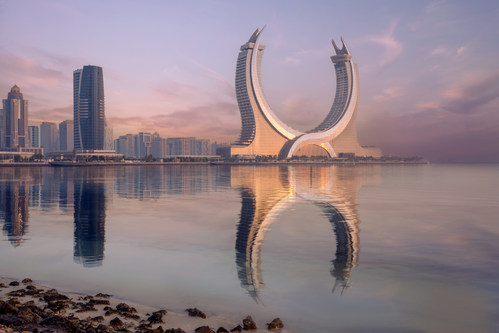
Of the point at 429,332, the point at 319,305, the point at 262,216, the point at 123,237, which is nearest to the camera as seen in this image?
the point at 429,332

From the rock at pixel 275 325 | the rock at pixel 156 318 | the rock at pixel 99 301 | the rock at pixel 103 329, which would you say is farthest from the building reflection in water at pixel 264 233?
the rock at pixel 103 329

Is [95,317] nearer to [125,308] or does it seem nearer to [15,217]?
[125,308]

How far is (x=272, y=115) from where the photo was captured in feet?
583

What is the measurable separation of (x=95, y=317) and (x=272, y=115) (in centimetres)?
17143

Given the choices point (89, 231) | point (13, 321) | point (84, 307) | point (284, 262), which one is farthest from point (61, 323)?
point (89, 231)

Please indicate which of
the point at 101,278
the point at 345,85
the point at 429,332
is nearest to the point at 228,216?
the point at 101,278

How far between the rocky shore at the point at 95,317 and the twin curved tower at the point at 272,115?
160847 millimetres

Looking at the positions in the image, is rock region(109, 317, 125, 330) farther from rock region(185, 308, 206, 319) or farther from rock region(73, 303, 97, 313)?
rock region(185, 308, 206, 319)

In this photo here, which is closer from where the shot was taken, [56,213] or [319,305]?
[319,305]

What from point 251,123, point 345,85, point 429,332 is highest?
point 345,85

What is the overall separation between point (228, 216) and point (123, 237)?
7.23m

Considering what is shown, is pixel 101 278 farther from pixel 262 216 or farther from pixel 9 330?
pixel 262 216

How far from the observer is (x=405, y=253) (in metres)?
14.7

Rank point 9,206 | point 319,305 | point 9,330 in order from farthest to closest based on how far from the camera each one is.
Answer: point 9,206
point 319,305
point 9,330
